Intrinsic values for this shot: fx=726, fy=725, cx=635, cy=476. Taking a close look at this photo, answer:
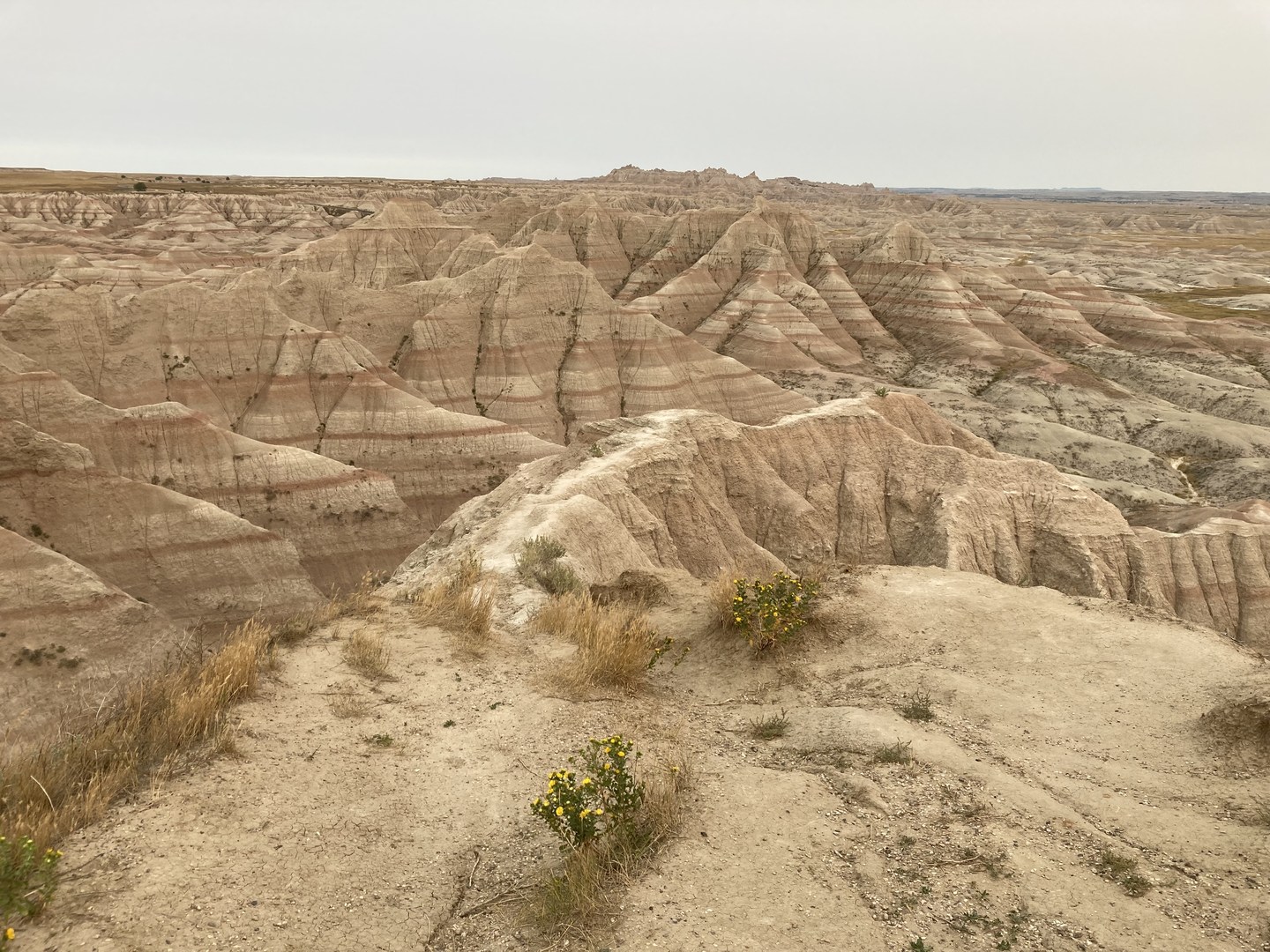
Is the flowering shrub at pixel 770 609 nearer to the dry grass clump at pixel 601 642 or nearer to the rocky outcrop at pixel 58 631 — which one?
the dry grass clump at pixel 601 642

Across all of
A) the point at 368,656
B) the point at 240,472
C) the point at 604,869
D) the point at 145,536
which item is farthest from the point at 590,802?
the point at 240,472

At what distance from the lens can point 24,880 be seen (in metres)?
4.84

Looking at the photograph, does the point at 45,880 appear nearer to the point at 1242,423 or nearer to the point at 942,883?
the point at 942,883

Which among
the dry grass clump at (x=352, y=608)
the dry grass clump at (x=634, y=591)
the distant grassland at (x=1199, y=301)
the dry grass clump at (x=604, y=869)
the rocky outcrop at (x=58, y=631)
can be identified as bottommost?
the rocky outcrop at (x=58, y=631)

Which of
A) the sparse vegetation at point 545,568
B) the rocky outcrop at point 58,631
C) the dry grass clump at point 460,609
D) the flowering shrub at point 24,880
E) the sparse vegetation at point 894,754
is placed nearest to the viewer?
the flowering shrub at point 24,880

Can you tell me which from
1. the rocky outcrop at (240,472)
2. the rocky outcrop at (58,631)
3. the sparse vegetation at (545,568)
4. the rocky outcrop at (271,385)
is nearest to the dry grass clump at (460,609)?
the sparse vegetation at (545,568)

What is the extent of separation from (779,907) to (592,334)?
2024 inches

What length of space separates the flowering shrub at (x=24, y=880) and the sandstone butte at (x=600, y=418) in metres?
13.2

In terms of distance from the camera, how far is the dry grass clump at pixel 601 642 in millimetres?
9234

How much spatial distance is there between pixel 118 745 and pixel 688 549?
783 inches

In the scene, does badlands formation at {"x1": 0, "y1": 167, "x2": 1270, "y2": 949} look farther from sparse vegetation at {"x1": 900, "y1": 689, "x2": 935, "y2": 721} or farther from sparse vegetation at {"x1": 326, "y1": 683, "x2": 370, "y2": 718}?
sparse vegetation at {"x1": 900, "y1": 689, "x2": 935, "y2": 721}

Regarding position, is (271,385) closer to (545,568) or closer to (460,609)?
(545,568)

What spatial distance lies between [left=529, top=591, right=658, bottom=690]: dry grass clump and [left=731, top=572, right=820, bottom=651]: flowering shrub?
143cm

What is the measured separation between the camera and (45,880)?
5.01m
